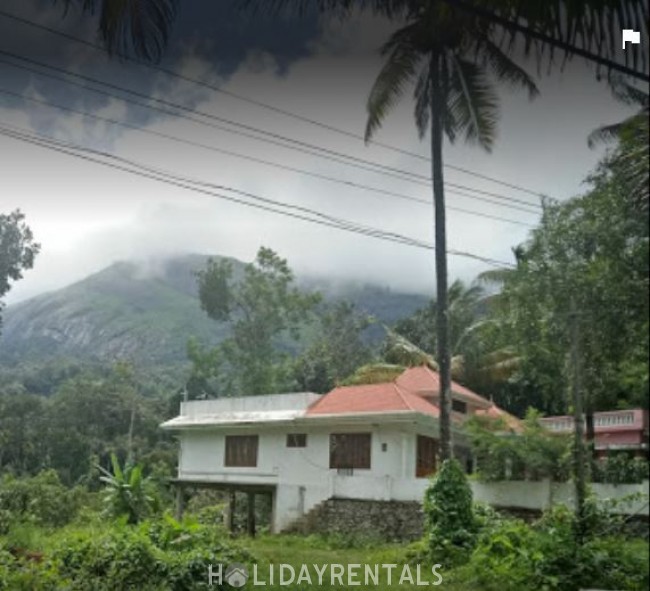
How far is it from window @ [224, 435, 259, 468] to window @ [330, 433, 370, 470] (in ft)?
1.37

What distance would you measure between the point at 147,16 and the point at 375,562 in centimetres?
273

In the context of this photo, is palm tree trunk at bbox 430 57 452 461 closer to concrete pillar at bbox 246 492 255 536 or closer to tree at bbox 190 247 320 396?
tree at bbox 190 247 320 396

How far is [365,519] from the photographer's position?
12.6ft

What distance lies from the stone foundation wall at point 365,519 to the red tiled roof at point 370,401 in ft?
1.47

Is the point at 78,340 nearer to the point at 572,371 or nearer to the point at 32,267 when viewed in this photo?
the point at 32,267

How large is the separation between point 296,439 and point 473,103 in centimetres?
182

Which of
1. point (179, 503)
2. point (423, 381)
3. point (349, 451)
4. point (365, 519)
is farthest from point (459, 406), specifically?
point (179, 503)

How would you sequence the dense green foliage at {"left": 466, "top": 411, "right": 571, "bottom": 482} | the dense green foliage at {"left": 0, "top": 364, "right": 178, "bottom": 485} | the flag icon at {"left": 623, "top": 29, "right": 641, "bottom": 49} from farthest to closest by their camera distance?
the dense green foliage at {"left": 0, "top": 364, "right": 178, "bottom": 485}, the dense green foliage at {"left": 466, "top": 411, "right": 571, "bottom": 482}, the flag icon at {"left": 623, "top": 29, "right": 641, "bottom": 49}

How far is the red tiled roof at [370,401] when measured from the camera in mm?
3648

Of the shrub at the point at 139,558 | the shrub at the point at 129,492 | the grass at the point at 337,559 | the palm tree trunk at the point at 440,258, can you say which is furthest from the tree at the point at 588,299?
the shrub at the point at 129,492

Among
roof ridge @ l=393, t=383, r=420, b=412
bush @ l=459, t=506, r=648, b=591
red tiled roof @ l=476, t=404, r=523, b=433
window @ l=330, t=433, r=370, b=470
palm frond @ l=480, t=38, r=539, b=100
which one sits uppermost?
palm frond @ l=480, t=38, r=539, b=100

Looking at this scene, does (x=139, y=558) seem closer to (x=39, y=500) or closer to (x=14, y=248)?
(x=39, y=500)

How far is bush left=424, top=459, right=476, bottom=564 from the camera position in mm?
3438

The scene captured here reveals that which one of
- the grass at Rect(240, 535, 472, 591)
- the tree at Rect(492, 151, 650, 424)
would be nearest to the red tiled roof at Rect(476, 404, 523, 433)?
the tree at Rect(492, 151, 650, 424)
